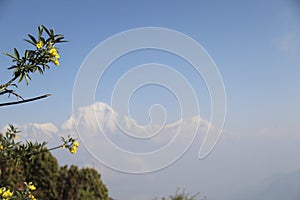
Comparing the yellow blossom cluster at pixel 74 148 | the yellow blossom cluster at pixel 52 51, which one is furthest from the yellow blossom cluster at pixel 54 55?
the yellow blossom cluster at pixel 74 148

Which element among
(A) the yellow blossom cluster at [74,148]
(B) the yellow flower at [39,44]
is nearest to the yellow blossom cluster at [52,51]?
(B) the yellow flower at [39,44]

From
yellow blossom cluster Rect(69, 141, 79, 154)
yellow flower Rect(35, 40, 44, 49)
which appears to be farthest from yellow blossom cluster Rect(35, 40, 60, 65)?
yellow blossom cluster Rect(69, 141, 79, 154)

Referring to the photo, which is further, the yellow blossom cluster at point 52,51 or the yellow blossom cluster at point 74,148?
the yellow blossom cluster at point 74,148

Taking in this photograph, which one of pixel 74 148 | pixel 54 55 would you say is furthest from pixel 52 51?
pixel 74 148

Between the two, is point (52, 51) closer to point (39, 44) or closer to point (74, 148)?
point (39, 44)

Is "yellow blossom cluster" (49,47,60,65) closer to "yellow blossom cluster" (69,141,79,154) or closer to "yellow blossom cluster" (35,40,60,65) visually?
"yellow blossom cluster" (35,40,60,65)

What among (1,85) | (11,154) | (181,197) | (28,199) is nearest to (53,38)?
(1,85)

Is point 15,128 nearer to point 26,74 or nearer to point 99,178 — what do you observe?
point 26,74

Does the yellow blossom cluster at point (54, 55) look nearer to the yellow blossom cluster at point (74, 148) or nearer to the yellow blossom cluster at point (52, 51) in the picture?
the yellow blossom cluster at point (52, 51)

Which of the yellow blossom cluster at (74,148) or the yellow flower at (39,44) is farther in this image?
the yellow blossom cluster at (74,148)

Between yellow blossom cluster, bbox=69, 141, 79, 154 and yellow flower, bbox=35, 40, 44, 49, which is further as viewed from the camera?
yellow blossom cluster, bbox=69, 141, 79, 154

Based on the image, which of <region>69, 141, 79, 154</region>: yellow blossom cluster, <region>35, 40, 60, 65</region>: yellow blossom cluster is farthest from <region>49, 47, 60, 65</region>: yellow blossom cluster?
<region>69, 141, 79, 154</region>: yellow blossom cluster

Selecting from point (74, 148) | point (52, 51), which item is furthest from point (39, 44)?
point (74, 148)

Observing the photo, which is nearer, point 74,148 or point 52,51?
point 52,51
